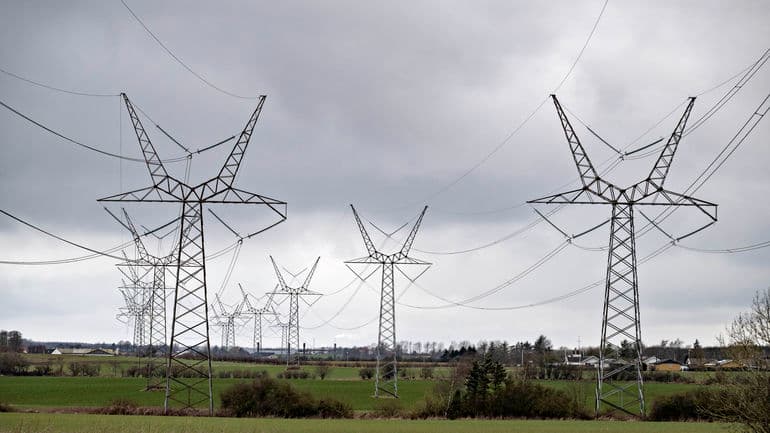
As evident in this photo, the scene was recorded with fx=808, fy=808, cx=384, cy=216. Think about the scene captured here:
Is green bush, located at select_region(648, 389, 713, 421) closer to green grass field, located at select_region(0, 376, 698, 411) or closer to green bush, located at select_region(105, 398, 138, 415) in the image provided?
green grass field, located at select_region(0, 376, 698, 411)

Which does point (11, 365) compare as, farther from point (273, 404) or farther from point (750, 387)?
point (750, 387)

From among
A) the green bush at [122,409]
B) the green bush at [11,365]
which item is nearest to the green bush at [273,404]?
the green bush at [122,409]

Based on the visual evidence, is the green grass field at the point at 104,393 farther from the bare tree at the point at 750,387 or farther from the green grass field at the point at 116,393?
the bare tree at the point at 750,387

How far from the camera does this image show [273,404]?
2511 inches

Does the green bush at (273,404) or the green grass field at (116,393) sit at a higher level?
the green bush at (273,404)

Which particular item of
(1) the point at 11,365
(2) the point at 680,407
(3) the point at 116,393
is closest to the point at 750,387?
(2) the point at 680,407

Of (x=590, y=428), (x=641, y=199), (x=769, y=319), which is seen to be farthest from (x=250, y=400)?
(x=769, y=319)

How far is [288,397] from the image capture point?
2562 inches

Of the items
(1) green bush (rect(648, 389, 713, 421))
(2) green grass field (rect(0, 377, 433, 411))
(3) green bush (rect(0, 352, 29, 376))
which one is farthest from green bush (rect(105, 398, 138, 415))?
(3) green bush (rect(0, 352, 29, 376))

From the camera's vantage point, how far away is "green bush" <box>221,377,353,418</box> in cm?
6312

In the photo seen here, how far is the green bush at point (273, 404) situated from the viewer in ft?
207

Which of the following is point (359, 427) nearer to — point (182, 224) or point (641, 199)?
point (182, 224)

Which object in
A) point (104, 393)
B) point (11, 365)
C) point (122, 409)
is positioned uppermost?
point (122, 409)

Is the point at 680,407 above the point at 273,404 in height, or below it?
below
